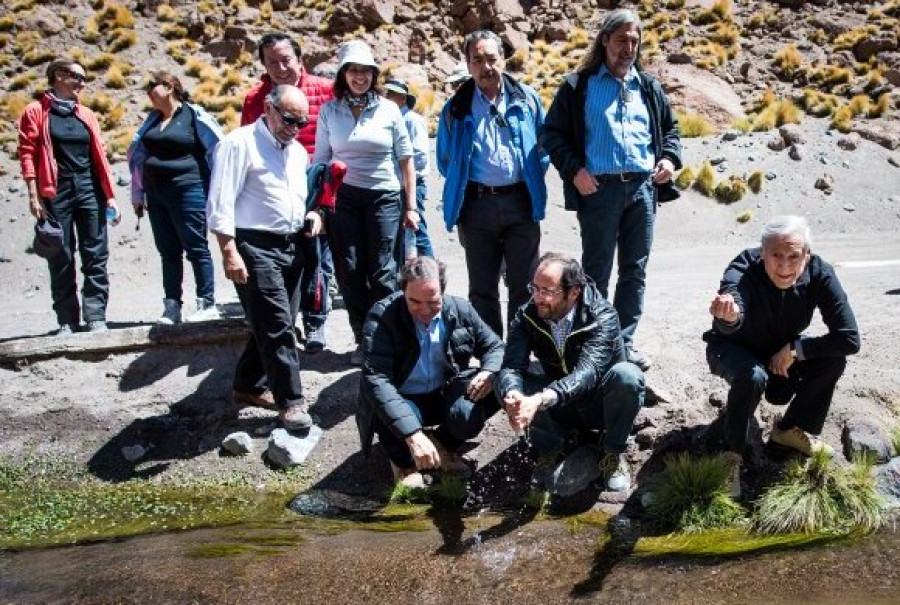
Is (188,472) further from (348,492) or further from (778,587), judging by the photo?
(778,587)

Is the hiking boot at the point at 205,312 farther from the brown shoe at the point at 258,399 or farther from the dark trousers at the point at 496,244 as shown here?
the dark trousers at the point at 496,244

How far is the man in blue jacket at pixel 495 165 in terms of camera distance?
17.0 feet

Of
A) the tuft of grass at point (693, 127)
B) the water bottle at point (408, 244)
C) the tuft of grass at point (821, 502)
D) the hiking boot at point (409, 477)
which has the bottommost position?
the hiking boot at point (409, 477)

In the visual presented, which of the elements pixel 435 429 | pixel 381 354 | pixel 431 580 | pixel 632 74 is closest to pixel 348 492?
pixel 435 429

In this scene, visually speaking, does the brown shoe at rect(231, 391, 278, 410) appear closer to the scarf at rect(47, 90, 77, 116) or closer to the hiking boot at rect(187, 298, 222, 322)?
the hiking boot at rect(187, 298, 222, 322)

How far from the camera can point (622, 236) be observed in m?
5.16

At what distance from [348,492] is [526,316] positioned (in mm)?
1519

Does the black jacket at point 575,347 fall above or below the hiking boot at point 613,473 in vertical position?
above

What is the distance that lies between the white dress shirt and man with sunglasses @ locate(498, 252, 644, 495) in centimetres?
153

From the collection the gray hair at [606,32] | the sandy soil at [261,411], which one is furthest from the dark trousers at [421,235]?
the gray hair at [606,32]

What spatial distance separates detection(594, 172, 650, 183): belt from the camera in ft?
16.4

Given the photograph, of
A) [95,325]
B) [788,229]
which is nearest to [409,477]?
[788,229]

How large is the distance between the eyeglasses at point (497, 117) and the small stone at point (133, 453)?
2.98 metres

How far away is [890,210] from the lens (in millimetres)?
14078
